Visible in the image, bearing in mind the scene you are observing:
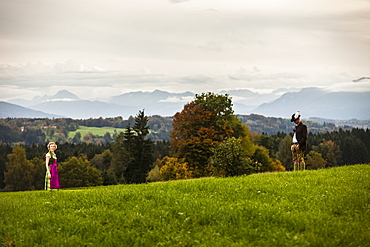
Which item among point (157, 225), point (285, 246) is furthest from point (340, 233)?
point (157, 225)

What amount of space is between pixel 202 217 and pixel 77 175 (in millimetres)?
87935

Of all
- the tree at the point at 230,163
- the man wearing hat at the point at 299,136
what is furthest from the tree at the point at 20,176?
the man wearing hat at the point at 299,136

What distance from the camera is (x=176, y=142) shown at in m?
61.4

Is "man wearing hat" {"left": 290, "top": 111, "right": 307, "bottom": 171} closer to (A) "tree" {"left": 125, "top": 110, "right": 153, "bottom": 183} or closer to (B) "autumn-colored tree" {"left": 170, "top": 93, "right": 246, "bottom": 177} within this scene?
(B) "autumn-colored tree" {"left": 170, "top": 93, "right": 246, "bottom": 177}

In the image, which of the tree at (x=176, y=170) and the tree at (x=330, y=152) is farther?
the tree at (x=330, y=152)

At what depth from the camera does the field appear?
36.1ft

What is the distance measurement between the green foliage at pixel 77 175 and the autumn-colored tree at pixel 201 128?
40799 mm

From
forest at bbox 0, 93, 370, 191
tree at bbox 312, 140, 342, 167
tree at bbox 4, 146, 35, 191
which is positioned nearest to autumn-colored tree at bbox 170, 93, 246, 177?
forest at bbox 0, 93, 370, 191

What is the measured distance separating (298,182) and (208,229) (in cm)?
815

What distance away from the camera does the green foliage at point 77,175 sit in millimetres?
92812

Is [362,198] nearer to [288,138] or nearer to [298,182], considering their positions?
[298,182]

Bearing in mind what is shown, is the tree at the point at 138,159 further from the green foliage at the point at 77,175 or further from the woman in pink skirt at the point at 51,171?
the woman in pink skirt at the point at 51,171

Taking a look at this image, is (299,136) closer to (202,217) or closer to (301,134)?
(301,134)

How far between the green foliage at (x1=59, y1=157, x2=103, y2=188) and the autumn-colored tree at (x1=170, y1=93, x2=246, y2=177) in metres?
40.8
